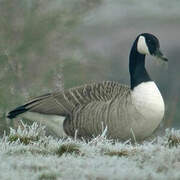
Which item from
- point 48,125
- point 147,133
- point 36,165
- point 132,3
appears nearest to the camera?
point 36,165

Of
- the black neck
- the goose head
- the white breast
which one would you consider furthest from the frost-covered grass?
the goose head

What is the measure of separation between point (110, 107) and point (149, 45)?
1.32 meters

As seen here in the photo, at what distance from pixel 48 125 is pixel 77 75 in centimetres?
340

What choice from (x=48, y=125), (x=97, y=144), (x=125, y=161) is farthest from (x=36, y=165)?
(x=48, y=125)

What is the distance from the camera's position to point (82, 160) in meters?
5.49

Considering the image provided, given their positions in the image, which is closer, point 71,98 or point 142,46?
point 71,98

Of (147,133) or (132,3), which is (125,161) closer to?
(147,133)

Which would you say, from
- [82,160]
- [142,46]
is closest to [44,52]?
[142,46]

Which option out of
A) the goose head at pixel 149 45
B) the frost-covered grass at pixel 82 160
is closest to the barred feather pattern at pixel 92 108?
the goose head at pixel 149 45

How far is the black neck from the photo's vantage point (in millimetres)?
9196

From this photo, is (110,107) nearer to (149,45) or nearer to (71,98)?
(71,98)

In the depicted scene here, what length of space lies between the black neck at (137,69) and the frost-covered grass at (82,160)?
2470 mm

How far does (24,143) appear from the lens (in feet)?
21.7

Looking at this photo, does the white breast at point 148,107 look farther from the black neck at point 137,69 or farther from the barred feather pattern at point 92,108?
the black neck at point 137,69
